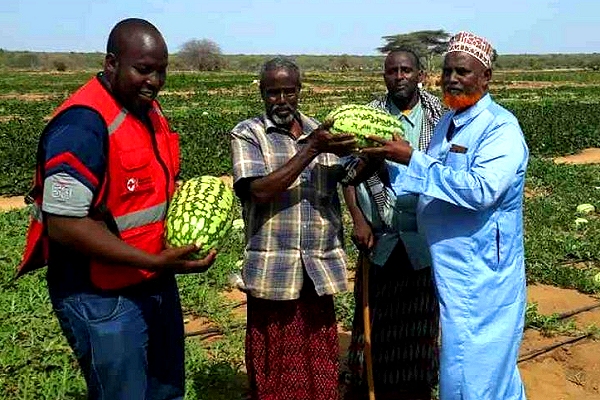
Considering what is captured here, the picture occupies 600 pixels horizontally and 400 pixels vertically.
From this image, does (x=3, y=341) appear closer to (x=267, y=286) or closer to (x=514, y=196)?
(x=267, y=286)

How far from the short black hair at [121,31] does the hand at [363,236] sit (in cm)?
195

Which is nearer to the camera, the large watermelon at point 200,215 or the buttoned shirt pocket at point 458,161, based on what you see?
the large watermelon at point 200,215

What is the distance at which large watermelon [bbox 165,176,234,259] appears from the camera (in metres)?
2.83

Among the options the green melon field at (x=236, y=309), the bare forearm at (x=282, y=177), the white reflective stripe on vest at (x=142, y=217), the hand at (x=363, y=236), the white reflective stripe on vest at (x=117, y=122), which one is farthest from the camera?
the green melon field at (x=236, y=309)

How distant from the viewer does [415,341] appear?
14.9ft

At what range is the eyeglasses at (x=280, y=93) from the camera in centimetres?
354

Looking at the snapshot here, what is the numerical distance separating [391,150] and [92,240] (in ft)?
5.03

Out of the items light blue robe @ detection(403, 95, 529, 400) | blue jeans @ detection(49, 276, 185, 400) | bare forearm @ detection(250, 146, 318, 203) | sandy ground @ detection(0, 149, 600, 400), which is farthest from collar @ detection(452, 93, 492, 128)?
sandy ground @ detection(0, 149, 600, 400)

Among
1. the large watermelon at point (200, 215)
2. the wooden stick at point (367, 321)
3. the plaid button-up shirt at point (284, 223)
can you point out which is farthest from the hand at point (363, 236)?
the large watermelon at point (200, 215)

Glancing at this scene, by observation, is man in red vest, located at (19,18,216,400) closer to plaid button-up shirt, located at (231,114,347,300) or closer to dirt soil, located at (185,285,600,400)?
plaid button-up shirt, located at (231,114,347,300)

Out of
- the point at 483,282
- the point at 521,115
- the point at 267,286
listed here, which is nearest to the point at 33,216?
the point at 267,286

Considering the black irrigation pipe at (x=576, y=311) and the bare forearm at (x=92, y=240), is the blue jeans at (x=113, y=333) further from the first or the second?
the black irrigation pipe at (x=576, y=311)

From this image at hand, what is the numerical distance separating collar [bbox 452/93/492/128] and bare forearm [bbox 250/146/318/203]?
0.75 m

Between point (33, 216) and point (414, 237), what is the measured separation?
2281 mm
